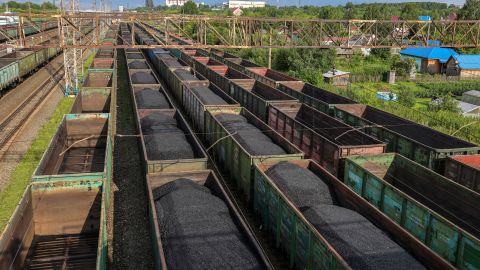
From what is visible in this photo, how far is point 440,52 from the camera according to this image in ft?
198

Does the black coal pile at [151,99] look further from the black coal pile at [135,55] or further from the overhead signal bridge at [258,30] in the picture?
the black coal pile at [135,55]

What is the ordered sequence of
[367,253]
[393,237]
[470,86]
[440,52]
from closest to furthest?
[367,253] → [393,237] → [470,86] → [440,52]

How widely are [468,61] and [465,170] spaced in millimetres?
49526

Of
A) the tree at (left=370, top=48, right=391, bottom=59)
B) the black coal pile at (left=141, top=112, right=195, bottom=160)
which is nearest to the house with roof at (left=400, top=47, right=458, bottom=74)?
the tree at (left=370, top=48, right=391, bottom=59)

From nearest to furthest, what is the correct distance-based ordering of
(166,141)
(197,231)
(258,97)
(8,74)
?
(197,231) → (166,141) → (258,97) → (8,74)

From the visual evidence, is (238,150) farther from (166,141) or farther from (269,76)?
(269,76)

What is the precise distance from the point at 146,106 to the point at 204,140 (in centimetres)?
381

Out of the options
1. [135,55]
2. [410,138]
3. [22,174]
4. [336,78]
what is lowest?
[22,174]

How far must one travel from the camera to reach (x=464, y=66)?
55156 mm

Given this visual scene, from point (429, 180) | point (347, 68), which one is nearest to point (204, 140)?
point (429, 180)

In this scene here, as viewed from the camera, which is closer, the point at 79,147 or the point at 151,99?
the point at 79,147

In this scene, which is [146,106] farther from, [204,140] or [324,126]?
[324,126]

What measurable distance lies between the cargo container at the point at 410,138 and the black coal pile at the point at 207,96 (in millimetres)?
6648

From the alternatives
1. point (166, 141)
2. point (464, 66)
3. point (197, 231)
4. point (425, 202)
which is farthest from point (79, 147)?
point (464, 66)
